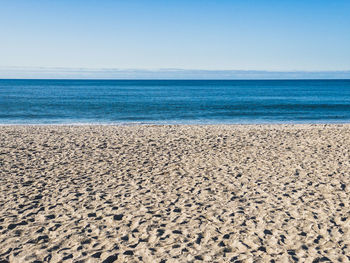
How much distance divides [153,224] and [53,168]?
5701 mm

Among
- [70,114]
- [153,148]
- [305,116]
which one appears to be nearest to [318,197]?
[153,148]

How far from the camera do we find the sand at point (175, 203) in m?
5.69

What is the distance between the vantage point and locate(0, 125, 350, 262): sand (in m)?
5.69

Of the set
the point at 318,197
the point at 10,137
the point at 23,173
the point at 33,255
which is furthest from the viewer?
the point at 10,137

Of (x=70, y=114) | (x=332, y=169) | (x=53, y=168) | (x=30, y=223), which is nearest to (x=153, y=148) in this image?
(x=53, y=168)

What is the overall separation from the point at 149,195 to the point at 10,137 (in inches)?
457

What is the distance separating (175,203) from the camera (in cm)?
784

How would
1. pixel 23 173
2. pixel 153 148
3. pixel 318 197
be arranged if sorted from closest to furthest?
pixel 318 197, pixel 23 173, pixel 153 148

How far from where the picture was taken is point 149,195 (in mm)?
8430

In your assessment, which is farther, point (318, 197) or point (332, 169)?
point (332, 169)

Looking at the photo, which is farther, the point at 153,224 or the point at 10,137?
the point at 10,137

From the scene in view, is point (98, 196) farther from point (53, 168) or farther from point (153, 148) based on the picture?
point (153, 148)

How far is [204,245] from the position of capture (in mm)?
5828

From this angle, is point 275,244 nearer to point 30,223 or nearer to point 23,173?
point 30,223
